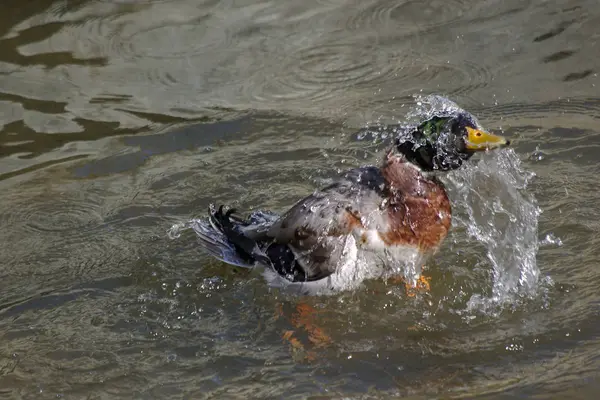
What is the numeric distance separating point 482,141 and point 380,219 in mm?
703

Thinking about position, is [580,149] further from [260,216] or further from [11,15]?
[11,15]

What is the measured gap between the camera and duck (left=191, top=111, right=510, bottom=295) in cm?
485

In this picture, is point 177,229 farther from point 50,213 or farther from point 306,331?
point 306,331

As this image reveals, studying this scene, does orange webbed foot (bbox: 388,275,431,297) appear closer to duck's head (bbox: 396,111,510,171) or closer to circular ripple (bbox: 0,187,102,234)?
duck's head (bbox: 396,111,510,171)

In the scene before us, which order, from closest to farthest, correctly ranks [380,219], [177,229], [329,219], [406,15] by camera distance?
[380,219]
[329,219]
[177,229]
[406,15]

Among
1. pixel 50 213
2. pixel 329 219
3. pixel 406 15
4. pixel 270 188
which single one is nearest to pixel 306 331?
pixel 329 219

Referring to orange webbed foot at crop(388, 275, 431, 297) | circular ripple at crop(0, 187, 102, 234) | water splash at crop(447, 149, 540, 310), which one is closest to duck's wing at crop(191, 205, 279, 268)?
orange webbed foot at crop(388, 275, 431, 297)

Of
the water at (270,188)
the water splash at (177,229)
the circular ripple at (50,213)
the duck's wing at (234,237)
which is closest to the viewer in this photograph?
the water at (270,188)

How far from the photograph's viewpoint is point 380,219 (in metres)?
4.84

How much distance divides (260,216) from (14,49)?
392cm

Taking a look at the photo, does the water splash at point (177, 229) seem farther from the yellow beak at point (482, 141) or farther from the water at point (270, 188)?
the yellow beak at point (482, 141)

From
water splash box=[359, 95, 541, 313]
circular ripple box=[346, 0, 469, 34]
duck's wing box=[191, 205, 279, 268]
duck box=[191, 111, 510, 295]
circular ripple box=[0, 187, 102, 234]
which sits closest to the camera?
duck box=[191, 111, 510, 295]

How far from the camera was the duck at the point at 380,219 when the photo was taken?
15.9 ft

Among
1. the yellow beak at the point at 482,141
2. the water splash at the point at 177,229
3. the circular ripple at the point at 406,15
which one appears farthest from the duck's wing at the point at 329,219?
the circular ripple at the point at 406,15
